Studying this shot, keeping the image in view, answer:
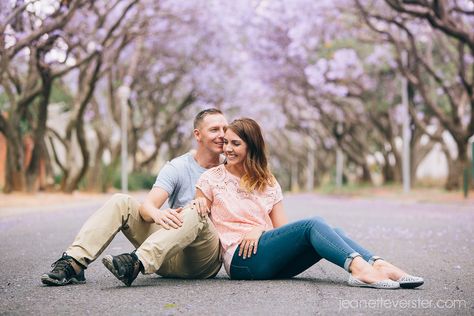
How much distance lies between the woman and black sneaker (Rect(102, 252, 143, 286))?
2.46ft

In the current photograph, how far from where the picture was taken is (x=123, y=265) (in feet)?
17.0

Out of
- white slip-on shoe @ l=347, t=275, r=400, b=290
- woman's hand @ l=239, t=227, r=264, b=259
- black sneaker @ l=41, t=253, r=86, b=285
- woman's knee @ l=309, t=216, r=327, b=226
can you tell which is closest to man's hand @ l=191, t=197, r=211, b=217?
woman's hand @ l=239, t=227, r=264, b=259

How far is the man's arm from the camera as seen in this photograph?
5316 mm

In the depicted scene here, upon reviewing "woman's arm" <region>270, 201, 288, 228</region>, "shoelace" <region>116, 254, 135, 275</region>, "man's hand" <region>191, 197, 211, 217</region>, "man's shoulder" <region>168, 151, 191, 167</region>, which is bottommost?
"shoelace" <region>116, 254, 135, 275</region>

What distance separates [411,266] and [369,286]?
194 centimetres

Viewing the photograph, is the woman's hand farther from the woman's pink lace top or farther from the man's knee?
the man's knee

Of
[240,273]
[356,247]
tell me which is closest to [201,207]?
[240,273]

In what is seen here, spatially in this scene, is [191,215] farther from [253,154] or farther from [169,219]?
[253,154]

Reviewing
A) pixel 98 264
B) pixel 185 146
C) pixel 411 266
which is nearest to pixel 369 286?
pixel 411 266

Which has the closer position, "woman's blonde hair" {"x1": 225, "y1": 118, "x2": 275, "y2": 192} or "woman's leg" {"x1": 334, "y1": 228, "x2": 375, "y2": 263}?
"woman's leg" {"x1": 334, "y1": 228, "x2": 375, "y2": 263}

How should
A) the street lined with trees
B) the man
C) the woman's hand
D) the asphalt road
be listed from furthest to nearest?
1. the street lined with trees
2. the woman's hand
3. the man
4. the asphalt road

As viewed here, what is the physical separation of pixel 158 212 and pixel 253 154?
0.82 meters

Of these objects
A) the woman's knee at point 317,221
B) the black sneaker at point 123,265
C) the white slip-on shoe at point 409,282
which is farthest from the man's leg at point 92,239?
the white slip-on shoe at point 409,282

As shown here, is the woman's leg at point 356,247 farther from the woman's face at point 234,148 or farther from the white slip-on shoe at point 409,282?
the woman's face at point 234,148
